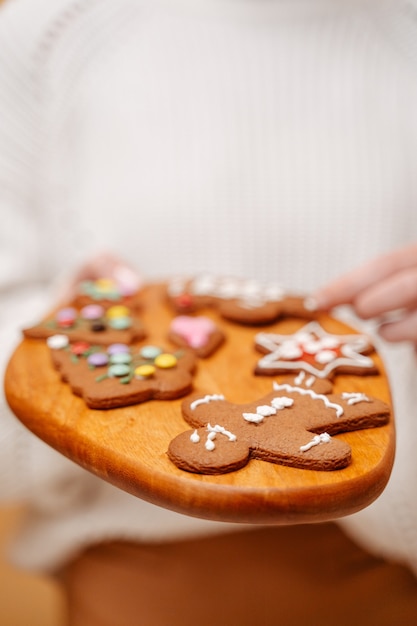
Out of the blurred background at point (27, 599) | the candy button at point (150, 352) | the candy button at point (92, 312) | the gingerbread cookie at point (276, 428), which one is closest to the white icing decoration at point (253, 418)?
the gingerbread cookie at point (276, 428)

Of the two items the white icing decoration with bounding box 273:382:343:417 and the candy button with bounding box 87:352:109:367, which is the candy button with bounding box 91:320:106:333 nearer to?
the candy button with bounding box 87:352:109:367

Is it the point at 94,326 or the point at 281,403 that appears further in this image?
the point at 94,326

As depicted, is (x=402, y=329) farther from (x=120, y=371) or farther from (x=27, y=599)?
(x=27, y=599)

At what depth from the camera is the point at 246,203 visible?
0.77m

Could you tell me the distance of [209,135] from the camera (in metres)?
0.78

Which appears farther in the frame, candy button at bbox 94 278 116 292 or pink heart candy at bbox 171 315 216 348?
candy button at bbox 94 278 116 292

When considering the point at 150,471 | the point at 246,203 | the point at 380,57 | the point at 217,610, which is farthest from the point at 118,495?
the point at 380,57

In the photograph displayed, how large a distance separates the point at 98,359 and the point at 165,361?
51mm

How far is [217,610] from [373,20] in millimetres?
716

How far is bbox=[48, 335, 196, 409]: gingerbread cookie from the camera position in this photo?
0.41 meters

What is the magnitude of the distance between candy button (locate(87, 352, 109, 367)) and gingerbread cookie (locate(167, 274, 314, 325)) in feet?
0.42

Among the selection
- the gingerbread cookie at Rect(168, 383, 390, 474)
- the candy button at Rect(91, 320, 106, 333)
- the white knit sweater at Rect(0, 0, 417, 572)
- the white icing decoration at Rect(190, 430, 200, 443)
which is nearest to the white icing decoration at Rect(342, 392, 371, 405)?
the gingerbread cookie at Rect(168, 383, 390, 474)

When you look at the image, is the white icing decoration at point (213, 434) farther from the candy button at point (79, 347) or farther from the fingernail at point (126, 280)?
the fingernail at point (126, 280)

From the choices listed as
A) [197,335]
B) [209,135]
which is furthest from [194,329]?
[209,135]
